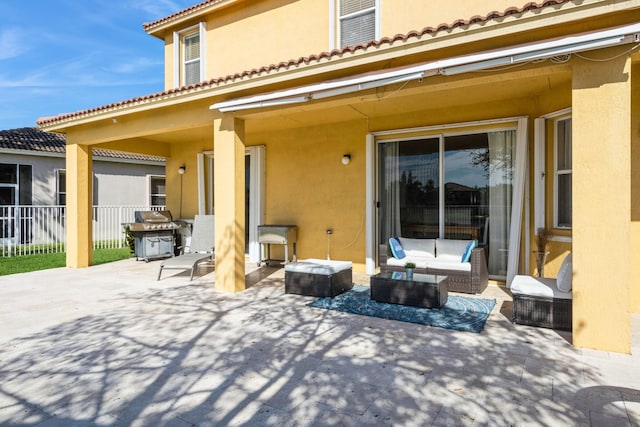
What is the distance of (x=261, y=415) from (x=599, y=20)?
6.08 metres

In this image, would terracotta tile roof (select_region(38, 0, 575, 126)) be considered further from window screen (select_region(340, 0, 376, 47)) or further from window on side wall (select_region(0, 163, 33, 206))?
window on side wall (select_region(0, 163, 33, 206))

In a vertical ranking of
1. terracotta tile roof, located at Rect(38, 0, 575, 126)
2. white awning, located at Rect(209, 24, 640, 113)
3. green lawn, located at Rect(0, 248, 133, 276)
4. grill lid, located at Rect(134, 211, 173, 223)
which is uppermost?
terracotta tile roof, located at Rect(38, 0, 575, 126)

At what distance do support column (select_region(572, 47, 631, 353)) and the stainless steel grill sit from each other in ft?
39.2

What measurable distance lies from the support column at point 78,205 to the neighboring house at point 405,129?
5cm

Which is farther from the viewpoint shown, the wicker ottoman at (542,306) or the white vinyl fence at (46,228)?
the white vinyl fence at (46,228)

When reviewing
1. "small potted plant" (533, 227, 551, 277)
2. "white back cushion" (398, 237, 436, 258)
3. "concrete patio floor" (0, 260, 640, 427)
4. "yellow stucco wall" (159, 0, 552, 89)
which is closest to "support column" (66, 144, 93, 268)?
"yellow stucco wall" (159, 0, 552, 89)

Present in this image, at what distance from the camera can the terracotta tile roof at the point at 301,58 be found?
5191 mm

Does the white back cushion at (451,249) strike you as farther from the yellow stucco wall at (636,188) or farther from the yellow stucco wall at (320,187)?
the yellow stucco wall at (636,188)

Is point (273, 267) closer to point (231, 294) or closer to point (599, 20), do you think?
point (231, 294)

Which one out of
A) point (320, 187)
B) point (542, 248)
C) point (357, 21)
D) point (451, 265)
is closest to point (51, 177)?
point (320, 187)

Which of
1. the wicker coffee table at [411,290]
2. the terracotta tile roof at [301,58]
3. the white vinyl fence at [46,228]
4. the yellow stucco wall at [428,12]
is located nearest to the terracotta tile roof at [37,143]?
the white vinyl fence at [46,228]

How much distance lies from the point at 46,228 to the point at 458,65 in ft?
62.3

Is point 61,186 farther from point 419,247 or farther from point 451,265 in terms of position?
point 451,265

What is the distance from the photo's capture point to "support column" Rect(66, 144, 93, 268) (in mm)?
11531
